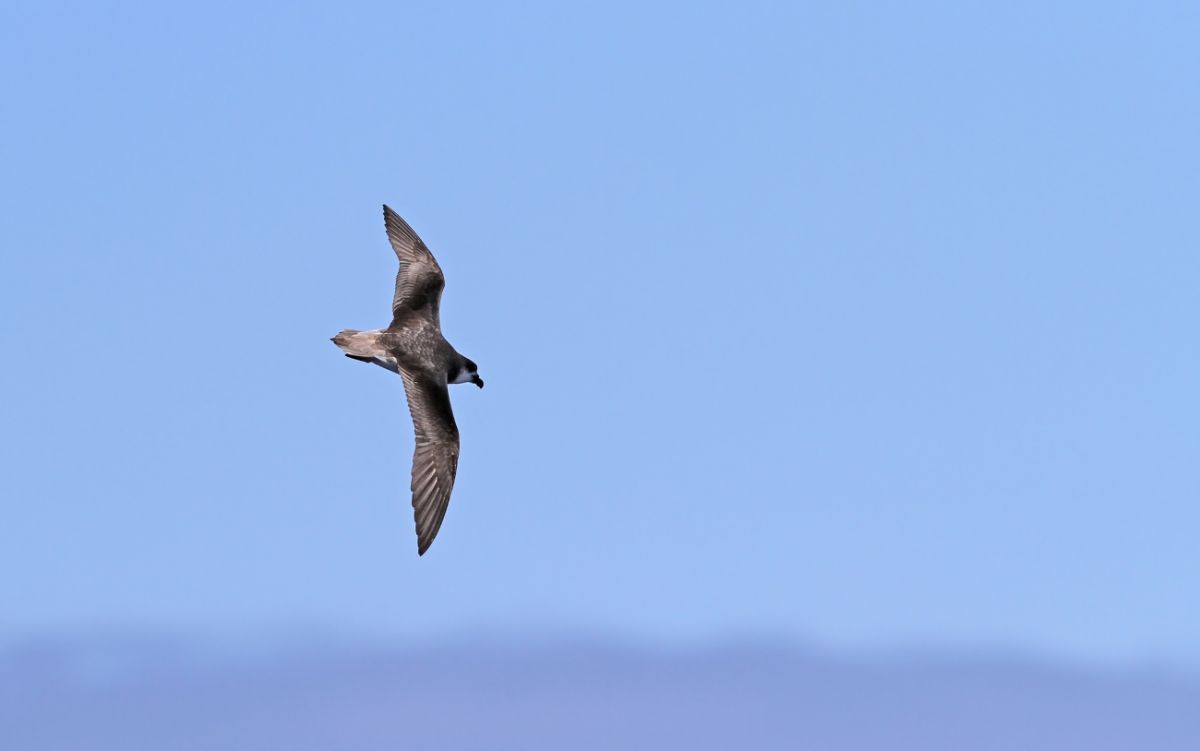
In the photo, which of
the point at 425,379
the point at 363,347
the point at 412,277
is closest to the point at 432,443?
the point at 425,379

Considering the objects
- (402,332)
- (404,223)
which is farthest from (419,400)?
(404,223)

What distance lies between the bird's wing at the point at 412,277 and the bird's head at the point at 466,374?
1.33 metres

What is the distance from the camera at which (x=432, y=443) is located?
3222 cm

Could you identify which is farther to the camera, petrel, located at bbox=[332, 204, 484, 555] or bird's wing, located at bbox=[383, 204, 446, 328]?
bird's wing, located at bbox=[383, 204, 446, 328]

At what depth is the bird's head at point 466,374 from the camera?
111 feet

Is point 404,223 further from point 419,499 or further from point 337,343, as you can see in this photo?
point 419,499

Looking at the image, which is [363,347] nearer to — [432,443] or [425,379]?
[425,379]

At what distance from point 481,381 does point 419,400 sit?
107 inches

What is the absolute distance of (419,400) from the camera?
106ft

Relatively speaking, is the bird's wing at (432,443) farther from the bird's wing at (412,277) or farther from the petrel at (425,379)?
the bird's wing at (412,277)

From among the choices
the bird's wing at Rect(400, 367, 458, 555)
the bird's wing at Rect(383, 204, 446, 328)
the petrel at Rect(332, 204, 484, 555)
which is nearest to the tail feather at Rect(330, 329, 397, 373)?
the petrel at Rect(332, 204, 484, 555)

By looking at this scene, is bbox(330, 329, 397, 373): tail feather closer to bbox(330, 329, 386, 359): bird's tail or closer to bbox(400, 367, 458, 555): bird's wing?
bbox(330, 329, 386, 359): bird's tail

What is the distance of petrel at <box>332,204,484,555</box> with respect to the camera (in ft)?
103

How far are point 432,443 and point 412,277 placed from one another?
503 centimetres
